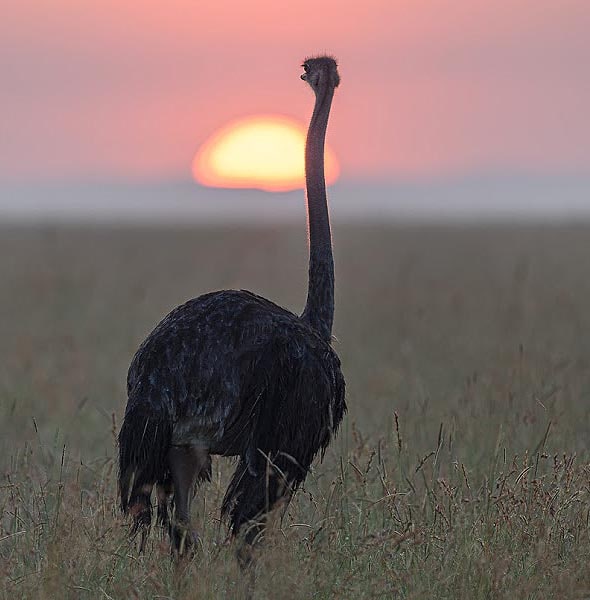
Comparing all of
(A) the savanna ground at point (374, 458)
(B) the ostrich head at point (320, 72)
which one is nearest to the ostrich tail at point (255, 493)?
(A) the savanna ground at point (374, 458)

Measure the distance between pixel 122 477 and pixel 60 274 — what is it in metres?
19.5

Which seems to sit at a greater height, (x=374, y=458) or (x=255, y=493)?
(x=255, y=493)

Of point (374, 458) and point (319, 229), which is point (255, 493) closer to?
point (319, 229)

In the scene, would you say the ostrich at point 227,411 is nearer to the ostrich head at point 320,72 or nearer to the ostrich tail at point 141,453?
the ostrich tail at point 141,453

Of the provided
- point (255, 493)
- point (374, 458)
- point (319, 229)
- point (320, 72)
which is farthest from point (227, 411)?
point (374, 458)

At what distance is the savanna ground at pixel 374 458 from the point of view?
15.2 ft

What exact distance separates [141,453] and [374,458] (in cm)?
250

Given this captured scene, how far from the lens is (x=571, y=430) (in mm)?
7160

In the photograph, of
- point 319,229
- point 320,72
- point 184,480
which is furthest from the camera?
point 320,72

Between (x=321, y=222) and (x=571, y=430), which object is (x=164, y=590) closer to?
(x=321, y=222)

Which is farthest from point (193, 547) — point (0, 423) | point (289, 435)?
point (0, 423)

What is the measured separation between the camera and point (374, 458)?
698 centimetres

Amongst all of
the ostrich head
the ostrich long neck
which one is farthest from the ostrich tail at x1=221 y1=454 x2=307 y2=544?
the ostrich head

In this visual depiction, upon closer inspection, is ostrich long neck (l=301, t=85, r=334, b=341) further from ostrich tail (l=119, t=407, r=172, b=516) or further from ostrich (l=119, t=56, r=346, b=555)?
ostrich tail (l=119, t=407, r=172, b=516)
